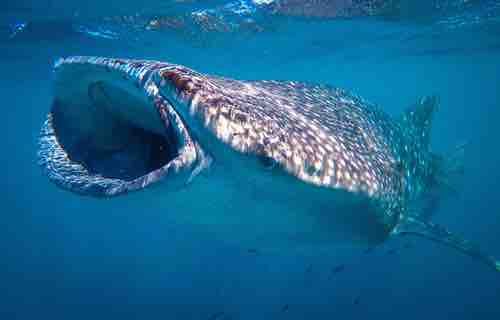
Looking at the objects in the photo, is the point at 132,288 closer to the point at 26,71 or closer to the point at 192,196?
the point at 26,71

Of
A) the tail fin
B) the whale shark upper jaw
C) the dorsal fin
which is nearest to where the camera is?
the whale shark upper jaw

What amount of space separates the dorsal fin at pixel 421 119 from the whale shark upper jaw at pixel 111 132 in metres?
4.31

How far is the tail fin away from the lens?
16.7 ft

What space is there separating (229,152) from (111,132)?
171 cm

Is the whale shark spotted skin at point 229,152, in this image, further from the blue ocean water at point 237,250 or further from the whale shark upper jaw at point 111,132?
the blue ocean water at point 237,250

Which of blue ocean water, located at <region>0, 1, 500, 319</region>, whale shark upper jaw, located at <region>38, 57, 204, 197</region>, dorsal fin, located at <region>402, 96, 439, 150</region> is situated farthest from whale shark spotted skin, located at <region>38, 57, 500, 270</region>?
blue ocean water, located at <region>0, 1, 500, 319</region>

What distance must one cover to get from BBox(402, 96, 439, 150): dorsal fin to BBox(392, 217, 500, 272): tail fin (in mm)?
1621

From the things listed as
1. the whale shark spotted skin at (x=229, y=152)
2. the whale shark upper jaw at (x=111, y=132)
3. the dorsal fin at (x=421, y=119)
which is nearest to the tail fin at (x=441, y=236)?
the whale shark spotted skin at (x=229, y=152)

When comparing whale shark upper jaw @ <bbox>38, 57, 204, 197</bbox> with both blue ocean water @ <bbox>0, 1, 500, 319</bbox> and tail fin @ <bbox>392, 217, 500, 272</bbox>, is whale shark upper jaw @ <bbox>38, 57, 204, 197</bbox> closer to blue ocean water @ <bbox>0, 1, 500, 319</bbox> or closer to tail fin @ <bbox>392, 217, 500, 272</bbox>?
tail fin @ <bbox>392, 217, 500, 272</bbox>

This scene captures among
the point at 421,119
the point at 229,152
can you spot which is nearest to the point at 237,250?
the point at 421,119

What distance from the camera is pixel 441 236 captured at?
5258 mm

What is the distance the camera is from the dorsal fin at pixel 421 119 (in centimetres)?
660

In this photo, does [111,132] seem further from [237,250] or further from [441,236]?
[237,250]

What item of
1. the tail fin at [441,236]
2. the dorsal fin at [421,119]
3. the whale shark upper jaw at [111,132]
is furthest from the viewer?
the dorsal fin at [421,119]
